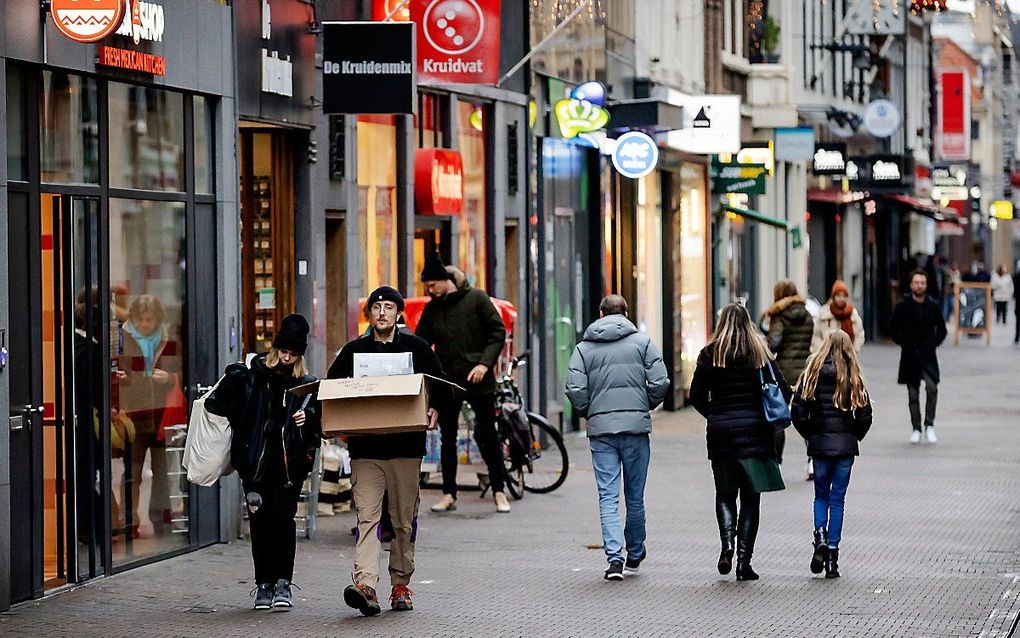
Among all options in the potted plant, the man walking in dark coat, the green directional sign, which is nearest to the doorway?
the man walking in dark coat

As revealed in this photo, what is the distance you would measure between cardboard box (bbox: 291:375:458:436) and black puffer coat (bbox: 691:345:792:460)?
6.80ft

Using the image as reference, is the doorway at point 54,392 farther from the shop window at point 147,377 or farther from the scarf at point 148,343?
the scarf at point 148,343

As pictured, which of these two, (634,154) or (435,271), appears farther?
(634,154)

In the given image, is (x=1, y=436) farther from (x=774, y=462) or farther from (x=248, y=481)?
(x=774, y=462)

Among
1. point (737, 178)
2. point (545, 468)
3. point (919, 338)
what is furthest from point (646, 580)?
point (737, 178)

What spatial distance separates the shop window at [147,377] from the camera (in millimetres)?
12664

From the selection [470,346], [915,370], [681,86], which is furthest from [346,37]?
[681,86]

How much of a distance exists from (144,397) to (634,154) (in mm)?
11825

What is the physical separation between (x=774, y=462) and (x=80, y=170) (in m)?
4.49

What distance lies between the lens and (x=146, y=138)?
42.6 ft

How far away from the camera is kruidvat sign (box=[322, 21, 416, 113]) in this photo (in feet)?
50.9

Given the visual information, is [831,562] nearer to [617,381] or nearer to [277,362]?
[617,381]

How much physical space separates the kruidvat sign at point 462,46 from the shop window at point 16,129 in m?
5.82

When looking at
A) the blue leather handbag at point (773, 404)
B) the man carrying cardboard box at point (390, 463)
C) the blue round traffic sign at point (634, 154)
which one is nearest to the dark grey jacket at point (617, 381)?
the blue leather handbag at point (773, 404)
